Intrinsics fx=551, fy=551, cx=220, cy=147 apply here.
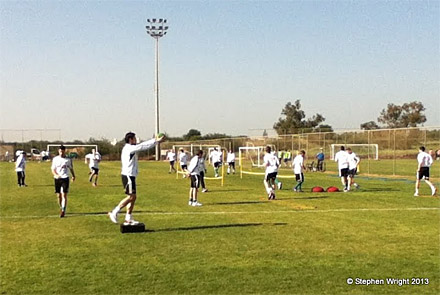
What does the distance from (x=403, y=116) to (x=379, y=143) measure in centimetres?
5592

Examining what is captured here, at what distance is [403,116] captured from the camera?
325 feet

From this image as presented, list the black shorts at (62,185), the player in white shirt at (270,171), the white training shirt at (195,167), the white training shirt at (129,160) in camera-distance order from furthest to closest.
→ the player in white shirt at (270,171)
the white training shirt at (195,167)
the black shorts at (62,185)
the white training shirt at (129,160)

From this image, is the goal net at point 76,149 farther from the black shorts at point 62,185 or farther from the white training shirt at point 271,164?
the black shorts at point 62,185

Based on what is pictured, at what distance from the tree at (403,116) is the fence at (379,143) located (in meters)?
42.7

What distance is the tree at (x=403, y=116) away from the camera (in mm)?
95812

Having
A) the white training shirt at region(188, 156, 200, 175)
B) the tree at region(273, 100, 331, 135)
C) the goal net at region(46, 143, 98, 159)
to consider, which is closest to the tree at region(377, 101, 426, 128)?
the tree at region(273, 100, 331, 135)

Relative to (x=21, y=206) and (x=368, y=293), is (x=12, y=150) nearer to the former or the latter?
(x=21, y=206)

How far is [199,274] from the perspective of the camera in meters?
8.55

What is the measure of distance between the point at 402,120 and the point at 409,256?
94012mm

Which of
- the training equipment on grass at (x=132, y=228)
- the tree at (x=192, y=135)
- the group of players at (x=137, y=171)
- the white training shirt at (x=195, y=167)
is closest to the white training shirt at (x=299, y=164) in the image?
the group of players at (x=137, y=171)

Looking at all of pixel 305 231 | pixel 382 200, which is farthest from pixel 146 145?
pixel 382 200

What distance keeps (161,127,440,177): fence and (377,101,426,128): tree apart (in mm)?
42667

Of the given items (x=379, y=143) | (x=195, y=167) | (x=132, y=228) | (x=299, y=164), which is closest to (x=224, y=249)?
(x=132, y=228)

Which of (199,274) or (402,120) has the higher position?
(402,120)
